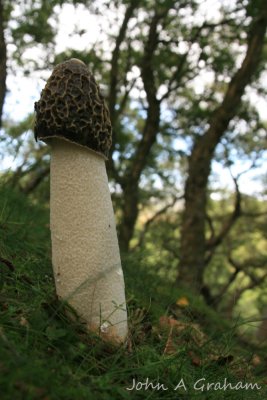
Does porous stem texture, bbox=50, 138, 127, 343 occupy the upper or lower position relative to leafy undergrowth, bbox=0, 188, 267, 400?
upper

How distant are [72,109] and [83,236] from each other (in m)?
0.91

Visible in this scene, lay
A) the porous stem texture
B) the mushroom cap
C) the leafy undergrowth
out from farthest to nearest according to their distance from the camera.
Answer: the porous stem texture
the mushroom cap
the leafy undergrowth

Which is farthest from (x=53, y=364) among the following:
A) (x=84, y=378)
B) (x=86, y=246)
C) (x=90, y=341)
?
(x=86, y=246)

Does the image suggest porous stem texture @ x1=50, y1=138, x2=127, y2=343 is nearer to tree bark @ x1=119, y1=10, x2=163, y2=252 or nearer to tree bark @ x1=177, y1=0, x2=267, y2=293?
tree bark @ x1=177, y1=0, x2=267, y2=293

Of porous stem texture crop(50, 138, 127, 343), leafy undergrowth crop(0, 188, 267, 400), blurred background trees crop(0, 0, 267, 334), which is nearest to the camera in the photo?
leafy undergrowth crop(0, 188, 267, 400)

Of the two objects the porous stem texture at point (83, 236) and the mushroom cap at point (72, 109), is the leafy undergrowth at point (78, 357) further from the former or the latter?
the mushroom cap at point (72, 109)

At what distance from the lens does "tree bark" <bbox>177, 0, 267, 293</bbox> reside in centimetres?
858

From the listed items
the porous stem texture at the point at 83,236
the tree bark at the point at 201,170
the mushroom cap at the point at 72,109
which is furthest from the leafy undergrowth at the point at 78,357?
the tree bark at the point at 201,170

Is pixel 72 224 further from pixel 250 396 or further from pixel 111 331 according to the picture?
pixel 250 396

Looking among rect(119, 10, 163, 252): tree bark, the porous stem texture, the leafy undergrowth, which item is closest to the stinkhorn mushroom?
the porous stem texture

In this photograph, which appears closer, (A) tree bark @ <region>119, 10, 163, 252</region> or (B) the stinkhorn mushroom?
(B) the stinkhorn mushroom

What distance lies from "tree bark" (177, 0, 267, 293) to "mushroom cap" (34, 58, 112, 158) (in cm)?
607

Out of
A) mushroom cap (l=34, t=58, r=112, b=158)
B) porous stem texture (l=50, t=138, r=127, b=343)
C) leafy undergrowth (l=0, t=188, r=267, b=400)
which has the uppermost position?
mushroom cap (l=34, t=58, r=112, b=158)

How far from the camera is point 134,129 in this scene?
13508 millimetres
